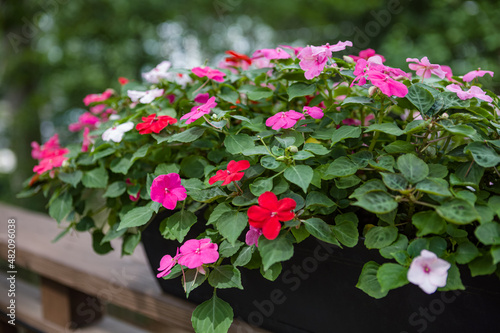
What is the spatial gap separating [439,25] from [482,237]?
17.0ft

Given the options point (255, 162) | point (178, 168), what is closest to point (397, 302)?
point (255, 162)

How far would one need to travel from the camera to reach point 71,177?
70 cm

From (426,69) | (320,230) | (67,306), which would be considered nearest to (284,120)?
(320,230)

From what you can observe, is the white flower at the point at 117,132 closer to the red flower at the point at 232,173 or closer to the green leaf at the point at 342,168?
the red flower at the point at 232,173

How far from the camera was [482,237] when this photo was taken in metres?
0.39

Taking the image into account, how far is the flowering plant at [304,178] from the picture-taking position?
1.44 feet

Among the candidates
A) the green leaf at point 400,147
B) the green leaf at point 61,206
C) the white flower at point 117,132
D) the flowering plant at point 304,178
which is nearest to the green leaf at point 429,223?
the flowering plant at point 304,178

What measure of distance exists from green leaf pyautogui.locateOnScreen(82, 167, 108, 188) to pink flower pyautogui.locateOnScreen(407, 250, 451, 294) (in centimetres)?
52

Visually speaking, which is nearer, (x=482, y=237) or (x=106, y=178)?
(x=482, y=237)

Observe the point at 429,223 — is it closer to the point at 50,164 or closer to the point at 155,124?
the point at 155,124

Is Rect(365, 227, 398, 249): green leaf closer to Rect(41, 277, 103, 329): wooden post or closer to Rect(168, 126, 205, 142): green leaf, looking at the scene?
Rect(168, 126, 205, 142): green leaf

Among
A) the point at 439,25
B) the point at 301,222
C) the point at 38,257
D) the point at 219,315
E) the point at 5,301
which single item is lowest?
the point at 439,25

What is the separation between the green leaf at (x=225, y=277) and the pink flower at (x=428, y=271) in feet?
0.72

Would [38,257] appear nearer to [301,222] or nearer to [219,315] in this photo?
[219,315]
